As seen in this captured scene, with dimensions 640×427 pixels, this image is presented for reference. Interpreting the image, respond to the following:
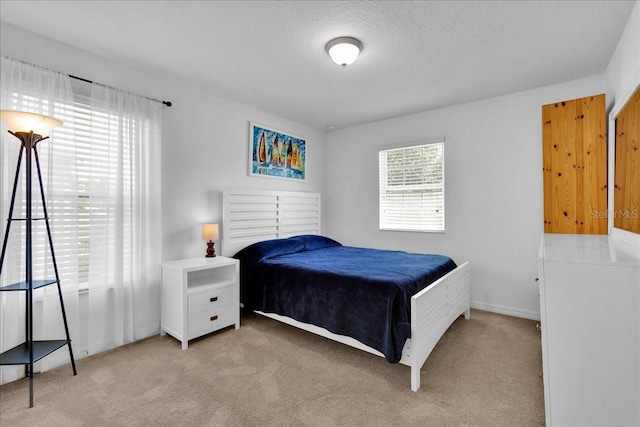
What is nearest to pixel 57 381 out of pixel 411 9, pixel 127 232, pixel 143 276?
pixel 143 276

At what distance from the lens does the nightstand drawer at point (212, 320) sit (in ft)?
8.68

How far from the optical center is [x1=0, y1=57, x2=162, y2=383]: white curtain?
2.08 metres

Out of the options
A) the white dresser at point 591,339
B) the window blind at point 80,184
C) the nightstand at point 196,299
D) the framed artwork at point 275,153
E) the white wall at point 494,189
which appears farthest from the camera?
the framed artwork at point 275,153

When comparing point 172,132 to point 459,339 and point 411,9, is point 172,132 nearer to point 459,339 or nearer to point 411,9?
point 411,9

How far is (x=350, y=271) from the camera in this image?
2.55 meters

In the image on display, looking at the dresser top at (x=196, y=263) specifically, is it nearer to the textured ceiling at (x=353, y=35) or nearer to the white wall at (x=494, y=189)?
the textured ceiling at (x=353, y=35)

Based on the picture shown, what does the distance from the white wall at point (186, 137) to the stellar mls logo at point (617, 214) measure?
133 inches

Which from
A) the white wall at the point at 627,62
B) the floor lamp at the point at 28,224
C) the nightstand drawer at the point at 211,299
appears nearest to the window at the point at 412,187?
the white wall at the point at 627,62

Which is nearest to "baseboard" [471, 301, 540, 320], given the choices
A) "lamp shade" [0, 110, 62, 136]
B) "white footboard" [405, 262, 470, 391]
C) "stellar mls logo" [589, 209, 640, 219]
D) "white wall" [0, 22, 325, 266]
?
"white footboard" [405, 262, 470, 391]

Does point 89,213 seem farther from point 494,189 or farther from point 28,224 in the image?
point 494,189

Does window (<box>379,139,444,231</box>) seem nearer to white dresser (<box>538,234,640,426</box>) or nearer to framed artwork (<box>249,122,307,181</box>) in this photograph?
framed artwork (<box>249,122,307,181</box>)

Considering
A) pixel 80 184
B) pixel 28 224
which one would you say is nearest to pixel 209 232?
pixel 80 184

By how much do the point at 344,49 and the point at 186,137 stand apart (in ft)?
6.00

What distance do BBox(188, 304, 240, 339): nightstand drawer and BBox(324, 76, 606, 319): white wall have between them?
7.52ft
